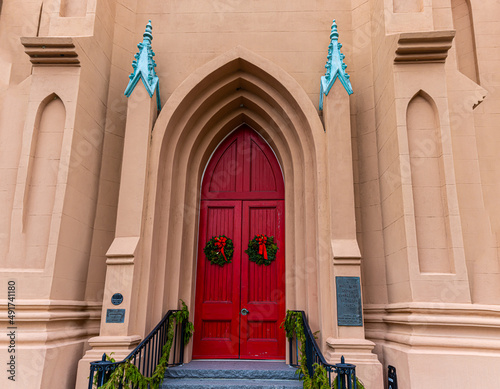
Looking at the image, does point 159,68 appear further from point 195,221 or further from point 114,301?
point 114,301

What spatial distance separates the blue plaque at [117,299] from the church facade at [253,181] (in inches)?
2.2

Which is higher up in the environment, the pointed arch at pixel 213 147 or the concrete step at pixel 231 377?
the pointed arch at pixel 213 147

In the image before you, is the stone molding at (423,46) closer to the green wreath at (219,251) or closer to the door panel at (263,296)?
the door panel at (263,296)

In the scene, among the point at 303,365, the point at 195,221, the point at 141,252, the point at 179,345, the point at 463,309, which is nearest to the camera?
the point at 463,309

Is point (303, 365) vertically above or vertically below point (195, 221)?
below

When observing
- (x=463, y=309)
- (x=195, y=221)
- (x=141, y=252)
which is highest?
(x=195, y=221)

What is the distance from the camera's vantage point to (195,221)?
830cm

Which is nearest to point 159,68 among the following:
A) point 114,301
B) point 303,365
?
point 114,301

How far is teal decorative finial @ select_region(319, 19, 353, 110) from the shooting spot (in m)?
7.43

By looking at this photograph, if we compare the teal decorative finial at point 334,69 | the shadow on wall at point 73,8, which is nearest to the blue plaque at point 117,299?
the teal decorative finial at point 334,69

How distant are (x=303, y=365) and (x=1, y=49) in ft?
28.8

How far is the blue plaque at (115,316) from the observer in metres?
6.48

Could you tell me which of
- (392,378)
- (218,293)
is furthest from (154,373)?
(392,378)

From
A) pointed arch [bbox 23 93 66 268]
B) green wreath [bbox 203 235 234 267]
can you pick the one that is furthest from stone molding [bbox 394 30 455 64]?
pointed arch [bbox 23 93 66 268]
